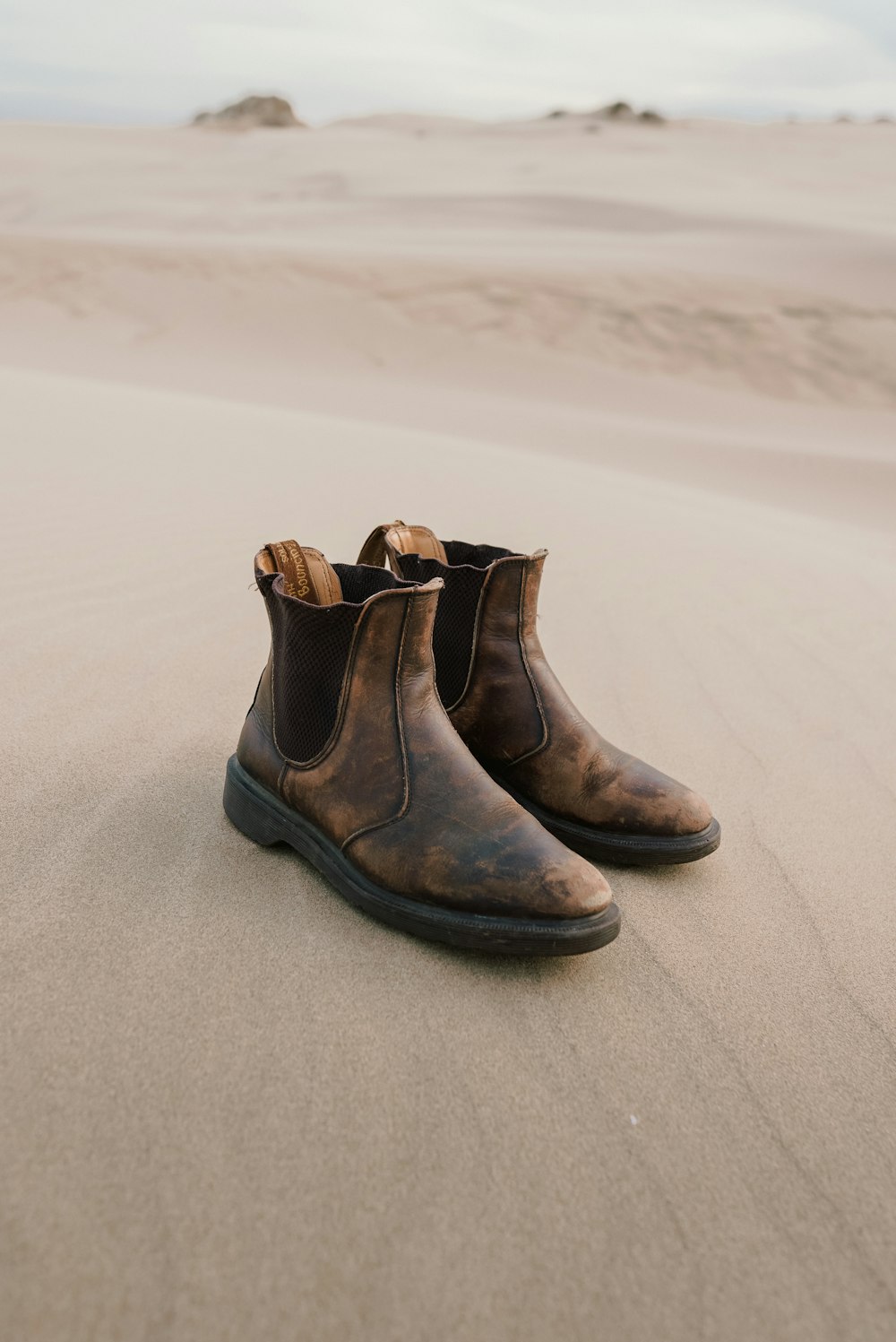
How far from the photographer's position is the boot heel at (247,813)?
171 centimetres

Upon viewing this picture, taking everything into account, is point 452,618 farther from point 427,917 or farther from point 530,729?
point 427,917

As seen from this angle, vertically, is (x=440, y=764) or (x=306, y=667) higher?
(x=306, y=667)

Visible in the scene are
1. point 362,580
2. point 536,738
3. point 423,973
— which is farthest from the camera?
point 536,738

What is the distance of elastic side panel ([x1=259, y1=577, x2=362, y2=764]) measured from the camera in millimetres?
1566

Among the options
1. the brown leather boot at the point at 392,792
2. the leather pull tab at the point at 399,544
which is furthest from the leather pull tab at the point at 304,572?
the leather pull tab at the point at 399,544

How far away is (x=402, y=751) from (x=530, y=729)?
33 cm

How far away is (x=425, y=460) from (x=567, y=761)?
3818 millimetres

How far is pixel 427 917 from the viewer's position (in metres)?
1.48

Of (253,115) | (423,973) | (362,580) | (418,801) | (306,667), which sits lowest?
(423,973)

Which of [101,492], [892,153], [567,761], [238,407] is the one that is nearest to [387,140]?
[892,153]

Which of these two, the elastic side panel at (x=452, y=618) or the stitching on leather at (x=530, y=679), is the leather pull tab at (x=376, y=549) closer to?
the elastic side panel at (x=452, y=618)

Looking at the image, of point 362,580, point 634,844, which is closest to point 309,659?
point 362,580

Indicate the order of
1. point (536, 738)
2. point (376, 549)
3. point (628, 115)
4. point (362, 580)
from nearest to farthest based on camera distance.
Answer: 1. point (362, 580)
2. point (536, 738)
3. point (376, 549)
4. point (628, 115)

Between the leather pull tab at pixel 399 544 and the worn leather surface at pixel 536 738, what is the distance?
33 millimetres
